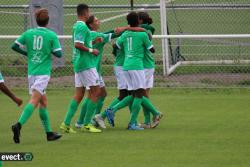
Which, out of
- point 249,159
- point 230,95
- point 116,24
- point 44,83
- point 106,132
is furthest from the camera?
point 116,24

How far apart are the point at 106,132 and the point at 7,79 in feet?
22.9

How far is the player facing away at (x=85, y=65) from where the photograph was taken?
1394 cm

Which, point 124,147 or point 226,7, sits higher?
point 226,7

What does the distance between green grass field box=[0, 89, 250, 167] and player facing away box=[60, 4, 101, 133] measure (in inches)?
13.4

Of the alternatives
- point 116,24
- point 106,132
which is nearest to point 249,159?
point 106,132

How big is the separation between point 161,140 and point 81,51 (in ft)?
6.54

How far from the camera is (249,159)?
11.5 m

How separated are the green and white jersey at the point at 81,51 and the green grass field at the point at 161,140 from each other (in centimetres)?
106

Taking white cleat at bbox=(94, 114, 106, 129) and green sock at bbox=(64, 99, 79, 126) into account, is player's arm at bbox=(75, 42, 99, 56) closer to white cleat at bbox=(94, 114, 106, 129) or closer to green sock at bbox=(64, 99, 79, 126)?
green sock at bbox=(64, 99, 79, 126)

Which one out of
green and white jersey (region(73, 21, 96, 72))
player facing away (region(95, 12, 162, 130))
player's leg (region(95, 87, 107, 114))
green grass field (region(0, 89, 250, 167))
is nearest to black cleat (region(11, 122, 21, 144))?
green grass field (region(0, 89, 250, 167))

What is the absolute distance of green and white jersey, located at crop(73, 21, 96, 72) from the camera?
13914 millimetres

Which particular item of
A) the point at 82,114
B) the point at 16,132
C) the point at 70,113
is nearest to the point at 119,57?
the point at 82,114

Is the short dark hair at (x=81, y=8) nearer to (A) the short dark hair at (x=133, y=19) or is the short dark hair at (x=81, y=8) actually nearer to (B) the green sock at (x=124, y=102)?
(A) the short dark hair at (x=133, y=19)

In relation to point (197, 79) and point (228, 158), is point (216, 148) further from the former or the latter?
point (197, 79)
